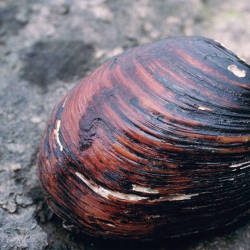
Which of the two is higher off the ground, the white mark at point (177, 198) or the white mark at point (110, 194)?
the white mark at point (177, 198)

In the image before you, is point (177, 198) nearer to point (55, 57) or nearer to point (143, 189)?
point (143, 189)

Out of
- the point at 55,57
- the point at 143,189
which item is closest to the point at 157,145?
the point at 143,189

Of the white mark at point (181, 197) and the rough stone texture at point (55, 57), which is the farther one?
the rough stone texture at point (55, 57)

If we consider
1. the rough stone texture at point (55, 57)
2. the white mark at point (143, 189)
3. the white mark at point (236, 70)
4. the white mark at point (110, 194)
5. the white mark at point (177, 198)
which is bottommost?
the rough stone texture at point (55, 57)

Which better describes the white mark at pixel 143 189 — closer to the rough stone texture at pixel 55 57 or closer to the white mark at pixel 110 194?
the white mark at pixel 110 194

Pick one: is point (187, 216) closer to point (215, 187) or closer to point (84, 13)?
point (215, 187)

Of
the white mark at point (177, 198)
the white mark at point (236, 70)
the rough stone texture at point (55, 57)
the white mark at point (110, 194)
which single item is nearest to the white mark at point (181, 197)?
the white mark at point (177, 198)

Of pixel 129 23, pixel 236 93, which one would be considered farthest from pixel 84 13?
pixel 236 93
